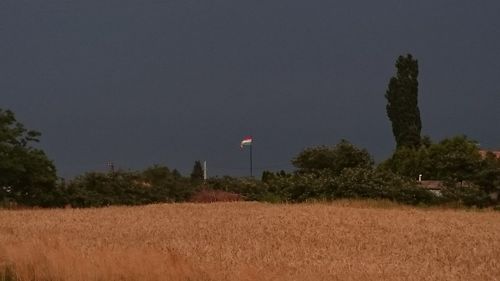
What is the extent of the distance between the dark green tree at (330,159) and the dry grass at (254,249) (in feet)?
73.5

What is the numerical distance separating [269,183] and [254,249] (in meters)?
30.5

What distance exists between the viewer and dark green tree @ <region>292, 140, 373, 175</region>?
43.6 m

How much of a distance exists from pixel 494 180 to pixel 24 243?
26584 mm

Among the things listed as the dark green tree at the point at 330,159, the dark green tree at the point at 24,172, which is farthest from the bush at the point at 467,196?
the dark green tree at the point at 24,172

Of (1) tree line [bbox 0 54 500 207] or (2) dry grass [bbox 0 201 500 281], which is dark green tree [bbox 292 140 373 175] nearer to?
(1) tree line [bbox 0 54 500 207]

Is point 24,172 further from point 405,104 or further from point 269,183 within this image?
point 405,104

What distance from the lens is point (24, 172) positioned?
37.7 meters

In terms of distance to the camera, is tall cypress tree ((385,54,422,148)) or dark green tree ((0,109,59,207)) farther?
tall cypress tree ((385,54,422,148))

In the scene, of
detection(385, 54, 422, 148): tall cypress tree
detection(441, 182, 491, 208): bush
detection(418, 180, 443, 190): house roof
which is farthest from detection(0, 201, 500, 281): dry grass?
detection(385, 54, 422, 148): tall cypress tree

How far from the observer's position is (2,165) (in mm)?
36938

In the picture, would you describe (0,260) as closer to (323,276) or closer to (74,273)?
(74,273)

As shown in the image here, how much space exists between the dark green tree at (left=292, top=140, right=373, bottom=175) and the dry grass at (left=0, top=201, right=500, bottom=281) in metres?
22.4

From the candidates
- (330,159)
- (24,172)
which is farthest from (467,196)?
(24,172)

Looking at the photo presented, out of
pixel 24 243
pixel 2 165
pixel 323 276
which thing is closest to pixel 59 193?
pixel 2 165
